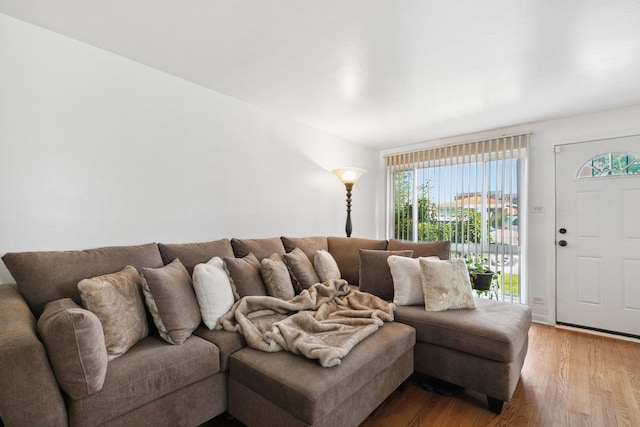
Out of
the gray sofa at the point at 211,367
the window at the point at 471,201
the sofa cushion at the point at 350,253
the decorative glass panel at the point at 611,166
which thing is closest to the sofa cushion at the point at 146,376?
the gray sofa at the point at 211,367

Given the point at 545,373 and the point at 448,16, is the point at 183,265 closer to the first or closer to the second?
the point at 448,16

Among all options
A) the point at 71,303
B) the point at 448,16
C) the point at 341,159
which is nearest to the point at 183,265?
the point at 71,303

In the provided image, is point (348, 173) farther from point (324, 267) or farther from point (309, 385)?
point (309, 385)

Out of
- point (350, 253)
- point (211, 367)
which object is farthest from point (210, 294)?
point (350, 253)

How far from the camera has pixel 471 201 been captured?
381 centimetres

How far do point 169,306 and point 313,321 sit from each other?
32.2 inches

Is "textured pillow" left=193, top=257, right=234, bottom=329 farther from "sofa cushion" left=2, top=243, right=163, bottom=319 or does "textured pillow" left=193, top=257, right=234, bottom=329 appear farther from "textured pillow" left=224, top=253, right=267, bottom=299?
"sofa cushion" left=2, top=243, right=163, bottom=319

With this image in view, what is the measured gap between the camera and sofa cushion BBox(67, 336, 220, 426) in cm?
117

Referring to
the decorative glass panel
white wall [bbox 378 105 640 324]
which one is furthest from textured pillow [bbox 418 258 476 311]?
the decorative glass panel

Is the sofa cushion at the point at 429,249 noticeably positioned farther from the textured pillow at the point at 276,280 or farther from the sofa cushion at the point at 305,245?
the textured pillow at the point at 276,280

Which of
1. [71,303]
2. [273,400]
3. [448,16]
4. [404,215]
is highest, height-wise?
[448,16]

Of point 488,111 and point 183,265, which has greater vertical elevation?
point 488,111

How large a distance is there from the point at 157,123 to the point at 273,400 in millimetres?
2079

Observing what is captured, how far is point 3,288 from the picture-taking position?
1.53 meters
